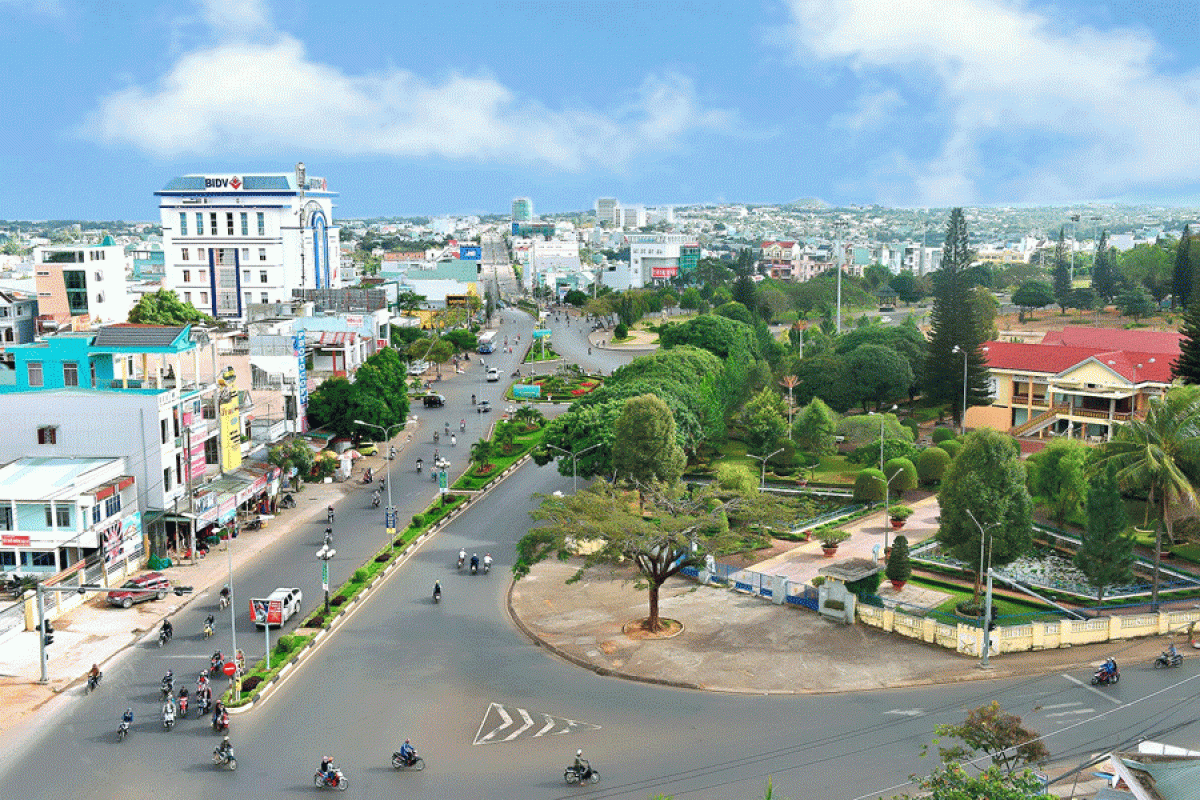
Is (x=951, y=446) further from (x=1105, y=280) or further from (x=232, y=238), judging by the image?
(x=1105, y=280)

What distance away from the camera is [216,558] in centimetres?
4269

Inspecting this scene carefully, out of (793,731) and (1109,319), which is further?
(1109,319)

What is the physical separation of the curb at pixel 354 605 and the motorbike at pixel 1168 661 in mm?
25230

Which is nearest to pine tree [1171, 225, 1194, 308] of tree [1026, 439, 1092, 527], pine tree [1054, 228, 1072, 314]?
pine tree [1054, 228, 1072, 314]

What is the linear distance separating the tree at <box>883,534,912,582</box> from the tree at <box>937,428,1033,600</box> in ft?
8.66

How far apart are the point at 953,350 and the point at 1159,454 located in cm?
2967

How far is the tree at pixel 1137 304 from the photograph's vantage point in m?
97.7

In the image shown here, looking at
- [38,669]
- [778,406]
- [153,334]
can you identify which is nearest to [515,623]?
[38,669]

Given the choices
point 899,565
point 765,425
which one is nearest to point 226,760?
point 899,565

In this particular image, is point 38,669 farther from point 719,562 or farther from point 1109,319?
point 1109,319

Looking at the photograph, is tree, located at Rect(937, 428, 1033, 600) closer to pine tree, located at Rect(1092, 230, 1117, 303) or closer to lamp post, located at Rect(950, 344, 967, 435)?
lamp post, located at Rect(950, 344, 967, 435)

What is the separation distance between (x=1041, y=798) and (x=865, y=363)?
4937cm

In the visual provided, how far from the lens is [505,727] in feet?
89.3

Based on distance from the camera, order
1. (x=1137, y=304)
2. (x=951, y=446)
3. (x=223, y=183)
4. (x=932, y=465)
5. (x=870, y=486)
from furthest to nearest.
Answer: (x=1137, y=304) < (x=223, y=183) < (x=951, y=446) < (x=932, y=465) < (x=870, y=486)
